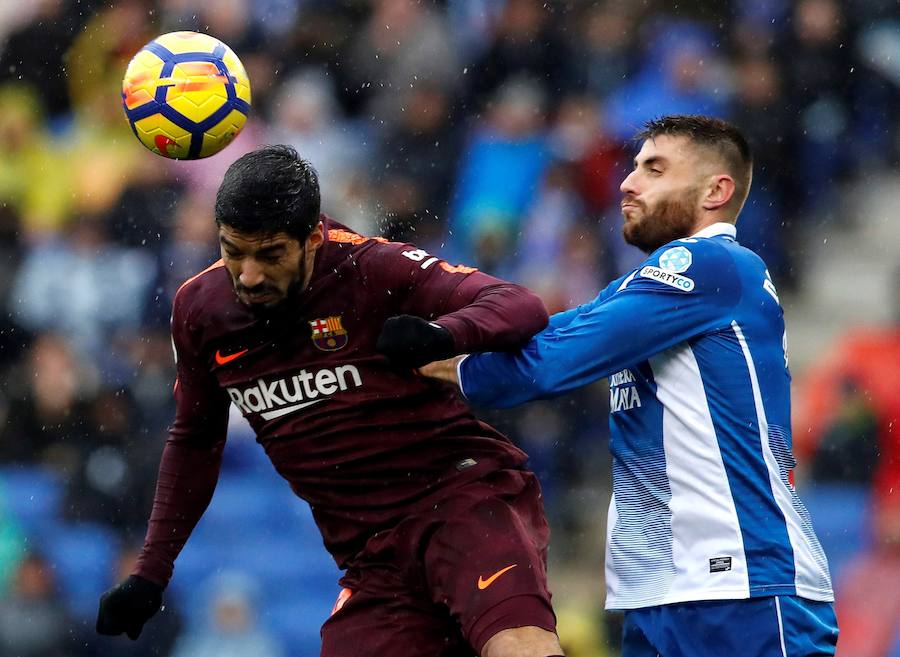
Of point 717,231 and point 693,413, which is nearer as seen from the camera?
point 693,413

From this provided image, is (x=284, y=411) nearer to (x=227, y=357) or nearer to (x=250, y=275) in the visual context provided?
(x=227, y=357)

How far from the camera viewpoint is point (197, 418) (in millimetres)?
4770

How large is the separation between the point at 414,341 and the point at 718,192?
3.80ft

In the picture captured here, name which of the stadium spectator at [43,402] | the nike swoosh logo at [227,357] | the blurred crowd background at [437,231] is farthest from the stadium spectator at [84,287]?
the nike swoosh logo at [227,357]

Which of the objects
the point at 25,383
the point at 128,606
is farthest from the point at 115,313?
the point at 128,606

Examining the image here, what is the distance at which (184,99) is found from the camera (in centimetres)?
508

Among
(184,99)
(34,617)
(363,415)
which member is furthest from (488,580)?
(34,617)

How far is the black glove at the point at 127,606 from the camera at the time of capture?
183 inches

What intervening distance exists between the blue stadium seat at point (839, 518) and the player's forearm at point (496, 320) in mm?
4803

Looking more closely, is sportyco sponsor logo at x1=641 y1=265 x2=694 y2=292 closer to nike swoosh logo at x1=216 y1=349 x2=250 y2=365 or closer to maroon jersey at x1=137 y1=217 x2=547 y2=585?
maroon jersey at x1=137 y1=217 x2=547 y2=585

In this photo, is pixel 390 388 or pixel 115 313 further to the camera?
pixel 115 313

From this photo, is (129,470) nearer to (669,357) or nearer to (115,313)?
(115,313)

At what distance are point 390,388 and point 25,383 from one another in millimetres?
5631

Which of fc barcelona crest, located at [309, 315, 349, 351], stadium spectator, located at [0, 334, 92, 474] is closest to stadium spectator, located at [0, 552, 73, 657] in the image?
stadium spectator, located at [0, 334, 92, 474]
